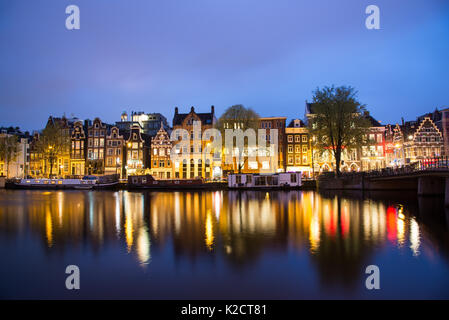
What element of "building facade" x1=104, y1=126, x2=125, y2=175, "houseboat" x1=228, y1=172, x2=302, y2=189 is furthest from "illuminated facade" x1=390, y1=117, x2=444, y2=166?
"building facade" x1=104, y1=126, x2=125, y2=175

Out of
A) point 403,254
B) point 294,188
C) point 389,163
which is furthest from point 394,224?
point 389,163

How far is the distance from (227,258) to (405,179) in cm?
4292

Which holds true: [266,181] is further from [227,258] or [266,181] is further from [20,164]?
[20,164]

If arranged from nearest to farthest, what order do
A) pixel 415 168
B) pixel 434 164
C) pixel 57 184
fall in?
pixel 434 164
pixel 415 168
pixel 57 184

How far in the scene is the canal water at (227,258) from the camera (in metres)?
8.63

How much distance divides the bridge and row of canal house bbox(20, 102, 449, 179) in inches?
651

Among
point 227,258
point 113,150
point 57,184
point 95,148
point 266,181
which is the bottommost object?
point 227,258

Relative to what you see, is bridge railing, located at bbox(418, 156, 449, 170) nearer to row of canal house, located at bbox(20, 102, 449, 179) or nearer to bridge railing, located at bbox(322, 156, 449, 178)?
bridge railing, located at bbox(322, 156, 449, 178)

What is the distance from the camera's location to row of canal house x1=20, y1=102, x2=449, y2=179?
71125 mm

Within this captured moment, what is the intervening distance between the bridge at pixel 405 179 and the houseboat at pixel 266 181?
4.76 m

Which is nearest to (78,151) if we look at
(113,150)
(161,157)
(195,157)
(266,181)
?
(113,150)

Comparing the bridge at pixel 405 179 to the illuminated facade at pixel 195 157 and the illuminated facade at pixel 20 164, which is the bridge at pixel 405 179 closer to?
the illuminated facade at pixel 195 157

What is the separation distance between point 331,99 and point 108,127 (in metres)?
60.1

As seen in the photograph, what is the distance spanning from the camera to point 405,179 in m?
45.0
